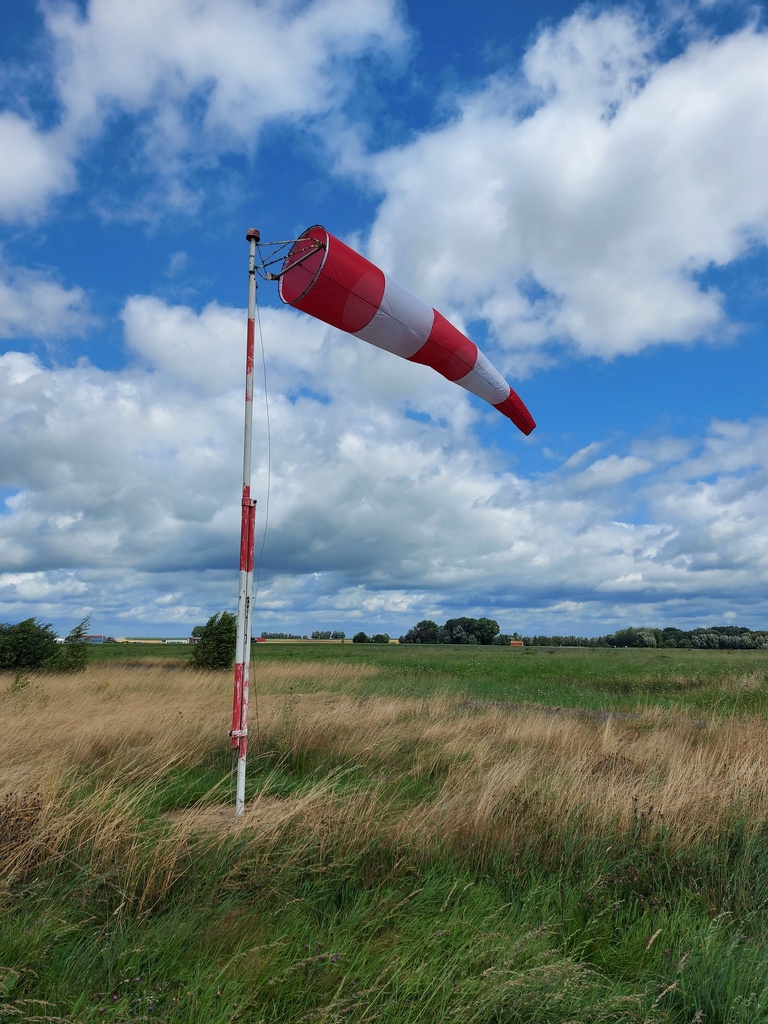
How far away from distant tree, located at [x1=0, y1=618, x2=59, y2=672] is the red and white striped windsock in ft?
71.3

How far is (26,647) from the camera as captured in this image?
23.3 meters

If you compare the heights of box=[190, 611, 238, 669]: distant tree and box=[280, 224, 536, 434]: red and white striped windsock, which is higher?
box=[280, 224, 536, 434]: red and white striped windsock

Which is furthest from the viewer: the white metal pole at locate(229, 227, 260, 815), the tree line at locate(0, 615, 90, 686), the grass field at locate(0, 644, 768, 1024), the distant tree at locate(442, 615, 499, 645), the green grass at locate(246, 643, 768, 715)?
the distant tree at locate(442, 615, 499, 645)

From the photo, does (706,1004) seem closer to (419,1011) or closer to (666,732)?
(419,1011)

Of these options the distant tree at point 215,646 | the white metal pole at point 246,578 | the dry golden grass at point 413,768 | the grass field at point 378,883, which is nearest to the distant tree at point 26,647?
the distant tree at point 215,646

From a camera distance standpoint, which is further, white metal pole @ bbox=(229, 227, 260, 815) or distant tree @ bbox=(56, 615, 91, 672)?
distant tree @ bbox=(56, 615, 91, 672)

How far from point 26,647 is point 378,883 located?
2341 cm

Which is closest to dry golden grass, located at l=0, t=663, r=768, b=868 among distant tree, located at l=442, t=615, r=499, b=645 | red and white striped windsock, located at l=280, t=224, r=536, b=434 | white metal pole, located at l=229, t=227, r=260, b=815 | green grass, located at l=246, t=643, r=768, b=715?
white metal pole, located at l=229, t=227, r=260, b=815

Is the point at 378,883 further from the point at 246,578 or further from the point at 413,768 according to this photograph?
the point at 413,768

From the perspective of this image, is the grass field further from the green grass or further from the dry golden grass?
the green grass

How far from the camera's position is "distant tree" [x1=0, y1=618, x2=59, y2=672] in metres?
23.1

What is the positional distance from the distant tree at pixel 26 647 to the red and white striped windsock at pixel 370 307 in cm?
2174

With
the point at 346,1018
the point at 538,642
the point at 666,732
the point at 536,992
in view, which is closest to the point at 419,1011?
the point at 346,1018

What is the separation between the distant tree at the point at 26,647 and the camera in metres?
23.1
